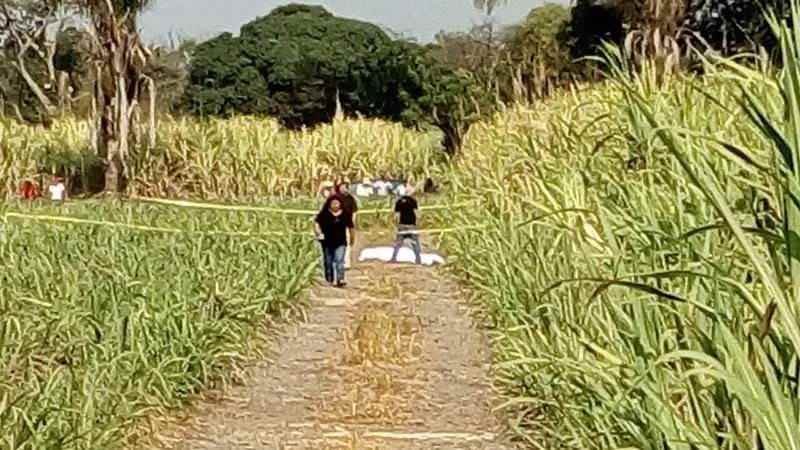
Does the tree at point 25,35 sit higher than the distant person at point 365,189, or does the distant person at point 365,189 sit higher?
the tree at point 25,35

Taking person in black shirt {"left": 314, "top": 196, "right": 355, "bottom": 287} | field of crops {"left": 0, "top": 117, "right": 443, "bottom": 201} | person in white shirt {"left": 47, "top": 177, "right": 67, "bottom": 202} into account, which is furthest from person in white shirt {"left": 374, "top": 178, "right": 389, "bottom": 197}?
person in black shirt {"left": 314, "top": 196, "right": 355, "bottom": 287}

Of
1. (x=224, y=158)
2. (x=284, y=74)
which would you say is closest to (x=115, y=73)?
(x=224, y=158)

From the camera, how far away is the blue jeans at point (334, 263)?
Answer: 1538 cm

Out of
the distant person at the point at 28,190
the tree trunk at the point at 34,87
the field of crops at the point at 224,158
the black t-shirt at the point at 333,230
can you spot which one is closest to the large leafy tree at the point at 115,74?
the field of crops at the point at 224,158

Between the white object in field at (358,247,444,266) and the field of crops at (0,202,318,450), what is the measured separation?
381 centimetres

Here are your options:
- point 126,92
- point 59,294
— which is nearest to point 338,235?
point 59,294

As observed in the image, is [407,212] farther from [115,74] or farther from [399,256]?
[115,74]

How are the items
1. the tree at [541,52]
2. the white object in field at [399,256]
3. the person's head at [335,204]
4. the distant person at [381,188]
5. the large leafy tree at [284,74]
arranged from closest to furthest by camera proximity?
1. the person's head at [335,204]
2. the tree at [541,52]
3. the white object in field at [399,256]
4. the distant person at [381,188]
5. the large leafy tree at [284,74]

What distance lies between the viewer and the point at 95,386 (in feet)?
21.7

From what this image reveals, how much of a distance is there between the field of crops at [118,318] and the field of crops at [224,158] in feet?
37.6

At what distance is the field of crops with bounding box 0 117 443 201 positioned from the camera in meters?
26.1

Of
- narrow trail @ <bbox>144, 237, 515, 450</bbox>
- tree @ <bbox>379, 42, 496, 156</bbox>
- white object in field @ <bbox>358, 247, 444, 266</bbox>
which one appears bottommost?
white object in field @ <bbox>358, 247, 444, 266</bbox>

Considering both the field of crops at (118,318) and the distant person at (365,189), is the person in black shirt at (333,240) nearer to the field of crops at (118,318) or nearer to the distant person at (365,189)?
the field of crops at (118,318)

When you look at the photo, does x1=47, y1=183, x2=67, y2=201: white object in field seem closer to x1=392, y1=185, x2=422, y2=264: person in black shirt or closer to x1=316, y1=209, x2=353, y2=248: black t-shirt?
x1=392, y1=185, x2=422, y2=264: person in black shirt
